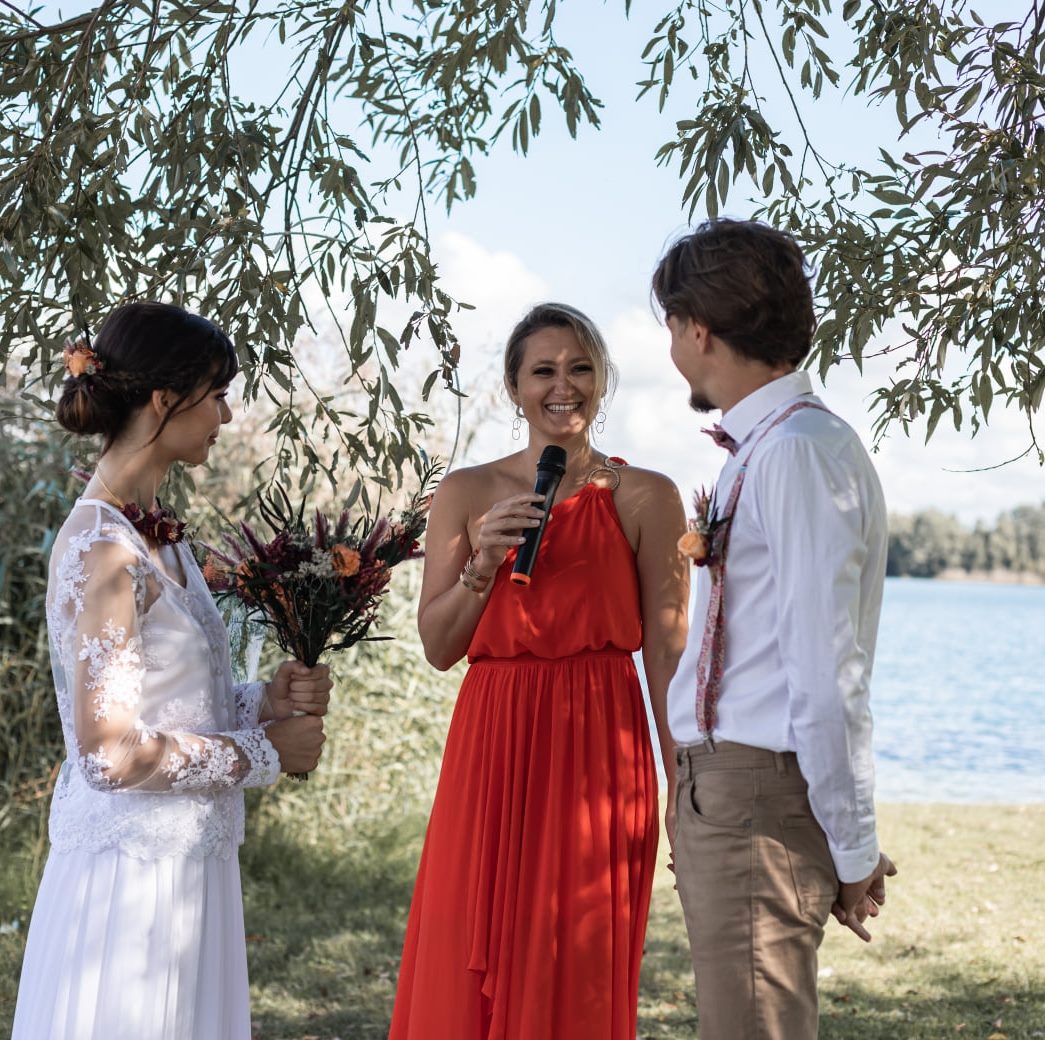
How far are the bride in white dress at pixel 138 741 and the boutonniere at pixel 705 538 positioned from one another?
3.40ft

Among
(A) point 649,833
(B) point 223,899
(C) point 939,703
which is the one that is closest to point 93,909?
(B) point 223,899

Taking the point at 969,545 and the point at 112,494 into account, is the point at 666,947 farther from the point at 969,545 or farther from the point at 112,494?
the point at 969,545

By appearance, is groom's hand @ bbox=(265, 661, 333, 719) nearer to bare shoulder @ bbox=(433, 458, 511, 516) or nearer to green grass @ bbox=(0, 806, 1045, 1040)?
bare shoulder @ bbox=(433, 458, 511, 516)

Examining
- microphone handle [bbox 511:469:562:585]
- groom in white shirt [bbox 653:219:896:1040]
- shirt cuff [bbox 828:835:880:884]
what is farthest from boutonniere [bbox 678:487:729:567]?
microphone handle [bbox 511:469:562:585]

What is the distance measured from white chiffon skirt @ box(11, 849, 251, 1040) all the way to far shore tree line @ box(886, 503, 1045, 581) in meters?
50.3

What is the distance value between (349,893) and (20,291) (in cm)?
454

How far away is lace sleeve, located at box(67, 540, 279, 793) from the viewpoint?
8.16ft

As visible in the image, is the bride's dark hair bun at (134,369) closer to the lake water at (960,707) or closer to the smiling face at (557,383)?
the smiling face at (557,383)

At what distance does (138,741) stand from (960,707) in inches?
1111

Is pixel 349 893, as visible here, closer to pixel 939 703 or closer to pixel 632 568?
pixel 632 568

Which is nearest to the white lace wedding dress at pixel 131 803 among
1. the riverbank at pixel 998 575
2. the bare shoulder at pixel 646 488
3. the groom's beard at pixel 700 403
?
the groom's beard at pixel 700 403

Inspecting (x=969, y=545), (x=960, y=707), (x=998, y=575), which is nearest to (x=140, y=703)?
(x=960, y=707)

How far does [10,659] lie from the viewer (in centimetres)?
723

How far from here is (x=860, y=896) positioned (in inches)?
89.3
